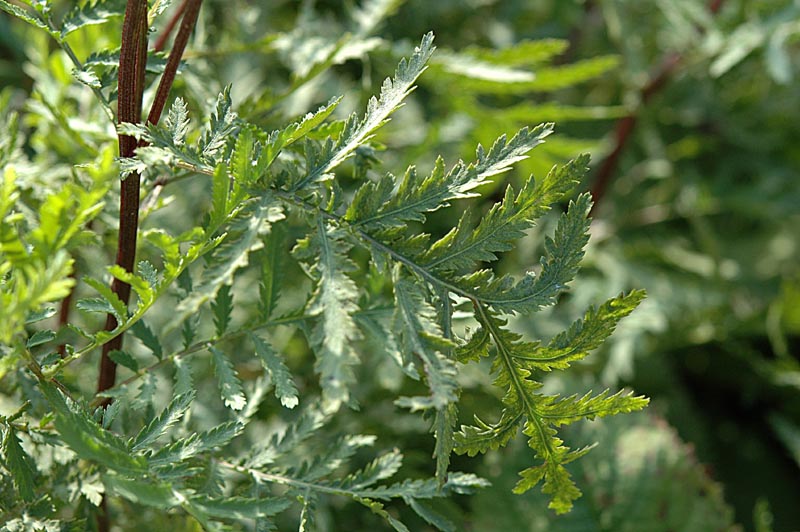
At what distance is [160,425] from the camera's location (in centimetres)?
58

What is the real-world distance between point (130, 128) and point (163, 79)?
0.31ft

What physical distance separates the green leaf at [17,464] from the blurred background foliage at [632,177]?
0.39 metres

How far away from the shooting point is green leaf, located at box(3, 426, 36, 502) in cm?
60

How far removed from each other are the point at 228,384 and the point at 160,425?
6 centimetres

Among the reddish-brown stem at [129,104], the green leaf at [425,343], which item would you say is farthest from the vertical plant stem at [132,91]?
the green leaf at [425,343]

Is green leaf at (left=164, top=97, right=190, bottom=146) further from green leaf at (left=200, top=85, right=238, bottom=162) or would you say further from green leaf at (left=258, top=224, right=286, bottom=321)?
green leaf at (left=258, top=224, right=286, bottom=321)

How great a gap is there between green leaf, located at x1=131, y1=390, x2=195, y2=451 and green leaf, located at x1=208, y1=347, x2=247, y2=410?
0.09 feet

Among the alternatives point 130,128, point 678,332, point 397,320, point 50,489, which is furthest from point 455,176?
point 678,332

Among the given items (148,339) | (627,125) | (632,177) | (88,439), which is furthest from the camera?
(632,177)

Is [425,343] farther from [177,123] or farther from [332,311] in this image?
[177,123]

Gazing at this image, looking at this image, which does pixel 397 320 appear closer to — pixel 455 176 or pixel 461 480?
pixel 455 176

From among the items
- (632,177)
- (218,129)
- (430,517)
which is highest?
(218,129)

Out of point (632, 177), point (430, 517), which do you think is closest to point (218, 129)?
point (430, 517)

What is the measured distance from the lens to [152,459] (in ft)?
1.86
